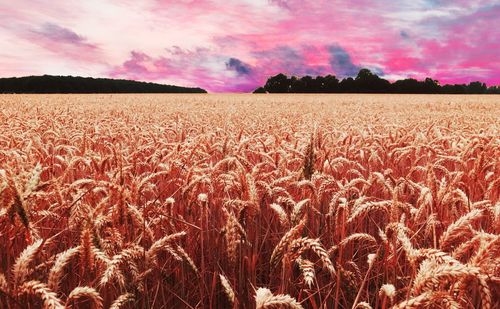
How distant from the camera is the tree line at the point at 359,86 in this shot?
78.6 meters

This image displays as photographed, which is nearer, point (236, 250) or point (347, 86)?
point (236, 250)

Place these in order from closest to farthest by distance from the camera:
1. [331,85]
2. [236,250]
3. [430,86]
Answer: [236,250], [430,86], [331,85]

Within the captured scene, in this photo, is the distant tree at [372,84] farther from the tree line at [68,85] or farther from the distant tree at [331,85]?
the tree line at [68,85]

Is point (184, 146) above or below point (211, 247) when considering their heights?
above

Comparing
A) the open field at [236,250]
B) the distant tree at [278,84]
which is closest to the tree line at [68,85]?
the distant tree at [278,84]

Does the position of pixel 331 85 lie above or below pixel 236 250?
above

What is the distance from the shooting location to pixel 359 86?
79812 millimetres

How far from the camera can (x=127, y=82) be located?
94625mm

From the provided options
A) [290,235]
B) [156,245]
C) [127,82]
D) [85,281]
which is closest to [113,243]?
[85,281]

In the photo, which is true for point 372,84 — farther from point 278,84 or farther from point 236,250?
point 236,250

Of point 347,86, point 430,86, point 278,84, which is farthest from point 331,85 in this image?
point 430,86

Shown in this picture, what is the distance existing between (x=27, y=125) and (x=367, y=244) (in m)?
6.88

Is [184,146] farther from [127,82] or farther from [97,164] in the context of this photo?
[127,82]

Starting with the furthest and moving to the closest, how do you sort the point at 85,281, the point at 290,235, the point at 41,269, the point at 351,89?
the point at 351,89, the point at 41,269, the point at 85,281, the point at 290,235
